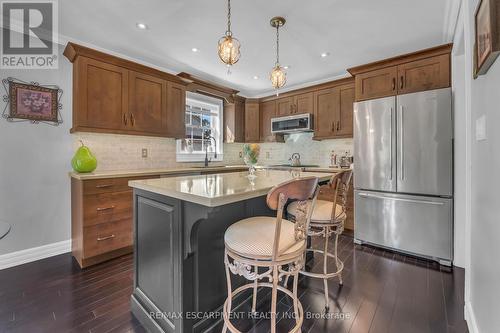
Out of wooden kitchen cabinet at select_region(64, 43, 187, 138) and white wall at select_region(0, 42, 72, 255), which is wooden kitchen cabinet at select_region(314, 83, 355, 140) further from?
white wall at select_region(0, 42, 72, 255)

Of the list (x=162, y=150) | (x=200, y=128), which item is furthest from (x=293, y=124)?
(x=162, y=150)

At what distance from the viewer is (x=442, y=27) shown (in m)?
2.40

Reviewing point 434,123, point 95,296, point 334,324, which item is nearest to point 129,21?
point 95,296

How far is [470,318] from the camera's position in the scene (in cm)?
149

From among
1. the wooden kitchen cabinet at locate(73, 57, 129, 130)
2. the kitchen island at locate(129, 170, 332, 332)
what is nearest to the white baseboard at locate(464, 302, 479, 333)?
the kitchen island at locate(129, 170, 332, 332)

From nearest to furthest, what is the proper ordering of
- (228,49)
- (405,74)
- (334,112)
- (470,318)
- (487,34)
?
(487,34) < (470,318) < (228,49) < (405,74) < (334,112)

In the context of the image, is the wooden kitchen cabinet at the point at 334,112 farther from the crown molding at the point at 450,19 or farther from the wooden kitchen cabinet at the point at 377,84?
the crown molding at the point at 450,19

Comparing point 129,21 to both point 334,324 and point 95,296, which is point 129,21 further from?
point 334,324

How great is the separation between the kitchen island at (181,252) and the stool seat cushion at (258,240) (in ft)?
0.58

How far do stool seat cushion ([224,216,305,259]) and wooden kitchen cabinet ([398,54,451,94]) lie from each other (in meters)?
2.59

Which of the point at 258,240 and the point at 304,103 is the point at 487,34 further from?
the point at 304,103

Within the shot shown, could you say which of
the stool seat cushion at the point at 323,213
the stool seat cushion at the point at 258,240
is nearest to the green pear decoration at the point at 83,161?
the stool seat cushion at the point at 258,240

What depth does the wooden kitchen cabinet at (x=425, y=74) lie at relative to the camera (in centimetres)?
259

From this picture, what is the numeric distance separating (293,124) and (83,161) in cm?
335
